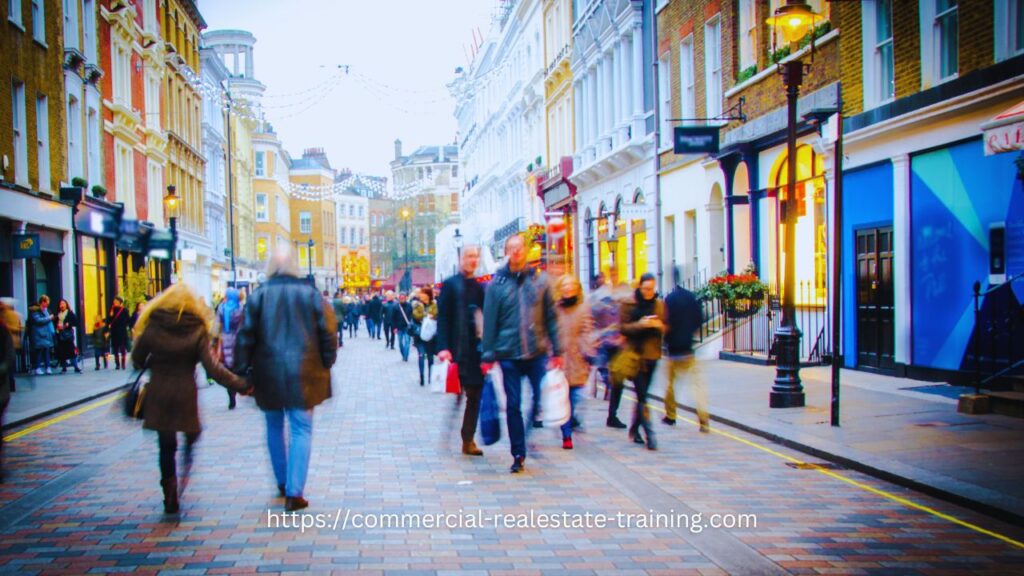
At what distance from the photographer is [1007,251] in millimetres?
12820

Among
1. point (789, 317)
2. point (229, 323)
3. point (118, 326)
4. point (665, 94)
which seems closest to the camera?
point (789, 317)

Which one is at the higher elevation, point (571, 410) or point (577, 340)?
point (577, 340)

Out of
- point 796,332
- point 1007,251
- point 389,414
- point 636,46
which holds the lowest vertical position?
point 389,414

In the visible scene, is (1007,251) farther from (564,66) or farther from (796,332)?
(564,66)

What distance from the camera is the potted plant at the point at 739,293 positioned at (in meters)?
19.8

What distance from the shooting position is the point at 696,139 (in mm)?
21562

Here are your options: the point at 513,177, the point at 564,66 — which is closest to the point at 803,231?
the point at 564,66

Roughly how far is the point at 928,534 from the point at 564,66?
111 feet

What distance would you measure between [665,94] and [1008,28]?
594 inches

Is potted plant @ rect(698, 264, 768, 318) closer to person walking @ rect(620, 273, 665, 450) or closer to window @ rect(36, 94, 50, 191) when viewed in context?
person walking @ rect(620, 273, 665, 450)

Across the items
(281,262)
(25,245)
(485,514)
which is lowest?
(485,514)

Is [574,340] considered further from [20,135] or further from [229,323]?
[20,135]

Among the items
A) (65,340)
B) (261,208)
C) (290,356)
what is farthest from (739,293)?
(261,208)

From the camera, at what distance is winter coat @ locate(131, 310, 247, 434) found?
22.4ft
